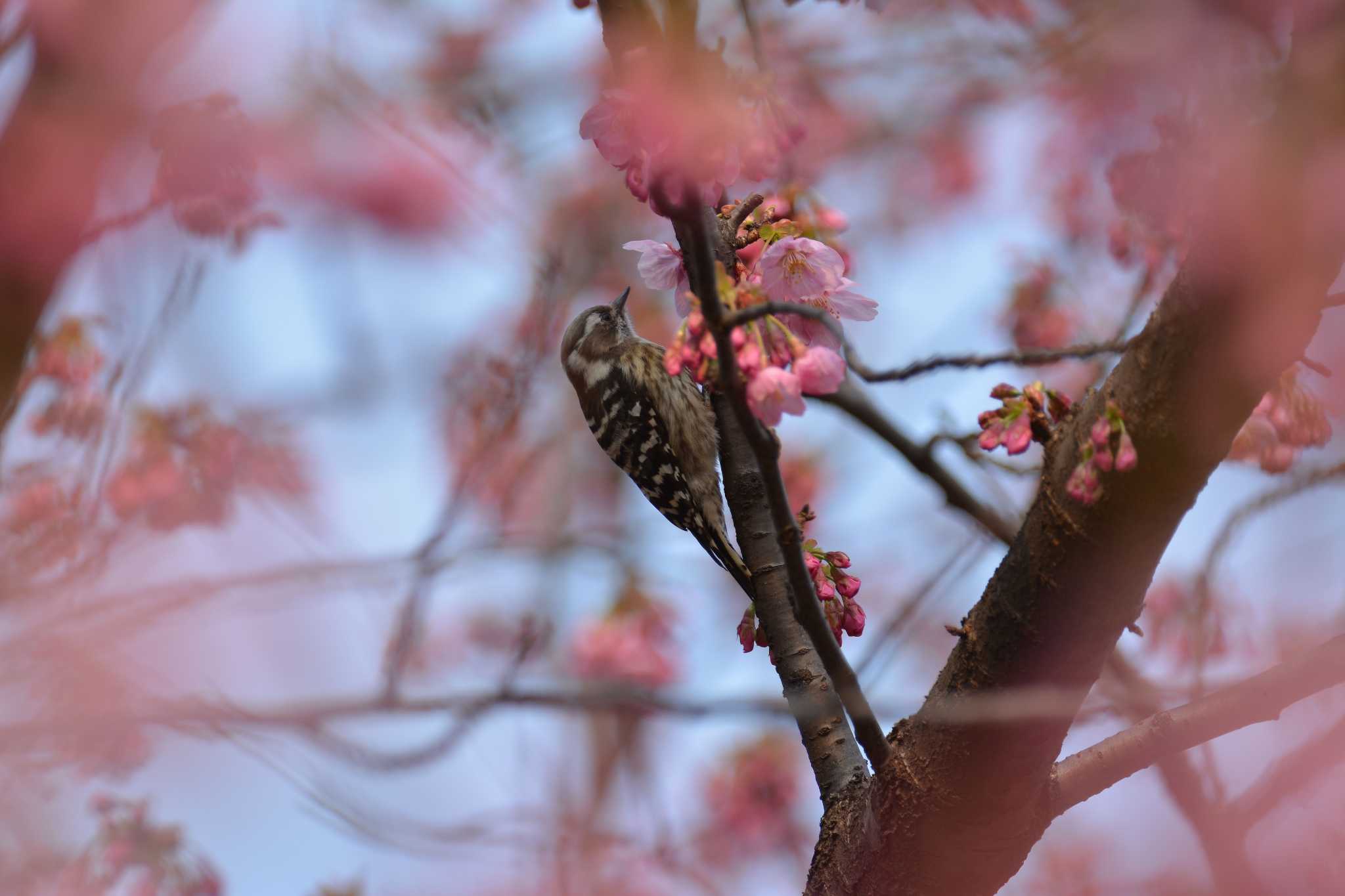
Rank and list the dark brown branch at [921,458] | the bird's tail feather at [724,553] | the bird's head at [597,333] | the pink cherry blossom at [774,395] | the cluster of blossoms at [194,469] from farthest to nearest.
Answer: the bird's head at [597,333] → the cluster of blossoms at [194,469] → the bird's tail feather at [724,553] → the dark brown branch at [921,458] → the pink cherry blossom at [774,395]

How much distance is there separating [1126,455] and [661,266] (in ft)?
3.77

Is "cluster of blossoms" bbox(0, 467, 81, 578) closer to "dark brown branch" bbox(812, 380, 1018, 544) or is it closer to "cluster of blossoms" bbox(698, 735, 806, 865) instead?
"dark brown branch" bbox(812, 380, 1018, 544)

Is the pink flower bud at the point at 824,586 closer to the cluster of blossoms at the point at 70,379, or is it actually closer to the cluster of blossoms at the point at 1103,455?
the cluster of blossoms at the point at 1103,455

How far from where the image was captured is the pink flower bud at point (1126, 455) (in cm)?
179

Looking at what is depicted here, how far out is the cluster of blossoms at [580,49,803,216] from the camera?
175cm

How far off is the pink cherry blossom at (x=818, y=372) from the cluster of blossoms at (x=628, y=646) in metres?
3.94

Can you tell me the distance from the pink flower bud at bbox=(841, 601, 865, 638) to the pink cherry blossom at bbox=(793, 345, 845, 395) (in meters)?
0.57

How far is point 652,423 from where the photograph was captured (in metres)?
5.44

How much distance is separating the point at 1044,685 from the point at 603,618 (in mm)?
4178

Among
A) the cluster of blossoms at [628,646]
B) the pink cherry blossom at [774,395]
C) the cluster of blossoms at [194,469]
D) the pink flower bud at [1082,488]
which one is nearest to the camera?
the pink flower bud at [1082,488]

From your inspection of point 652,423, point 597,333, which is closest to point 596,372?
point 597,333

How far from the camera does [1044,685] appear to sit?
1.98 metres

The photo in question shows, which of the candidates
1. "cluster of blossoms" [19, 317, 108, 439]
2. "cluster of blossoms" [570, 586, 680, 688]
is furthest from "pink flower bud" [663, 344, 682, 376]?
"cluster of blossoms" [570, 586, 680, 688]

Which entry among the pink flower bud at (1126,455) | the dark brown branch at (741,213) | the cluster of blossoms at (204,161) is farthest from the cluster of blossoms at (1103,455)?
the cluster of blossoms at (204,161)
